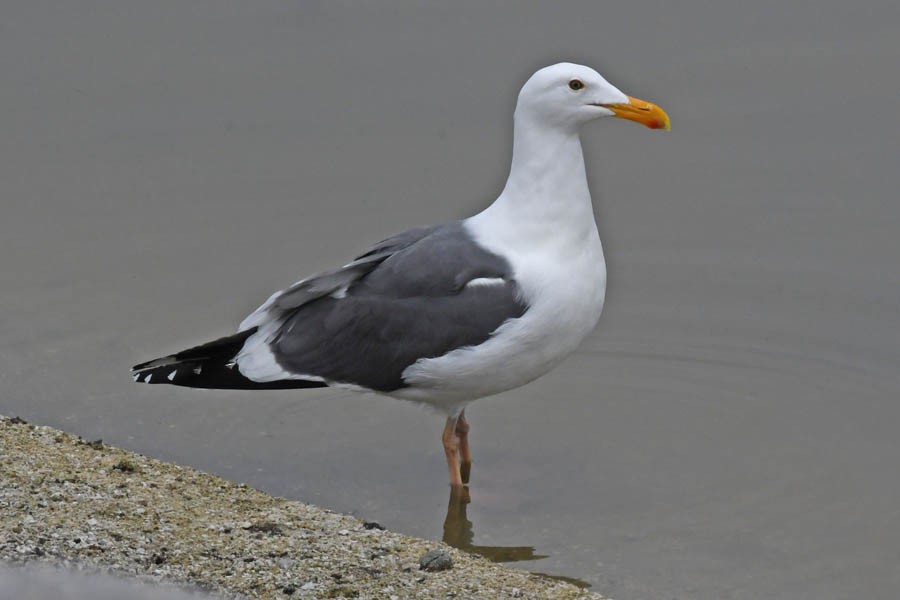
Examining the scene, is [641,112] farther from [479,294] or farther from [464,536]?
[464,536]

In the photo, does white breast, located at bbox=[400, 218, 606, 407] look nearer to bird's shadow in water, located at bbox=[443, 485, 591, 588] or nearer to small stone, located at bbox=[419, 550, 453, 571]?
bird's shadow in water, located at bbox=[443, 485, 591, 588]

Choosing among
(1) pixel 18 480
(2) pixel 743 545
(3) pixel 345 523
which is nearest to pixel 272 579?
(3) pixel 345 523

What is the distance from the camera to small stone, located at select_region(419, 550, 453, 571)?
570cm

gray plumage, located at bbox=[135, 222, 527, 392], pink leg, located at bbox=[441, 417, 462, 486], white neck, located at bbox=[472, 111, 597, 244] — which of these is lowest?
pink leg, located at bbox=[441, 417, 462, 486]

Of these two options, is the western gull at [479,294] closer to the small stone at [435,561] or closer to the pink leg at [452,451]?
the pink leg at [452,451]

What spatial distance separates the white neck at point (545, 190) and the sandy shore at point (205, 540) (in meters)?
1.50

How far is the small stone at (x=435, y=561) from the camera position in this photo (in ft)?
18.7

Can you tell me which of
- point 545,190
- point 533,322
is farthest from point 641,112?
point 533,322

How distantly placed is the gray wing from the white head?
2.18 ft

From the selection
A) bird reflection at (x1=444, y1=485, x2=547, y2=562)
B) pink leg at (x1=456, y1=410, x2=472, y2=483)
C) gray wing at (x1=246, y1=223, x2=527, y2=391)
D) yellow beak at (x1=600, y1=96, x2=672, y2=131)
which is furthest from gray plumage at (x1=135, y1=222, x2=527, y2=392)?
yellow beak at (x1=600, y1=96, x2=672, y2=131)

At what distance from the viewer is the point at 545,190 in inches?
272

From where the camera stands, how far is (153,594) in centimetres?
430

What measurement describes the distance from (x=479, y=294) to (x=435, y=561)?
1.46 meters

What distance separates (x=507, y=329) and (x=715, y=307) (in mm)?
2427
